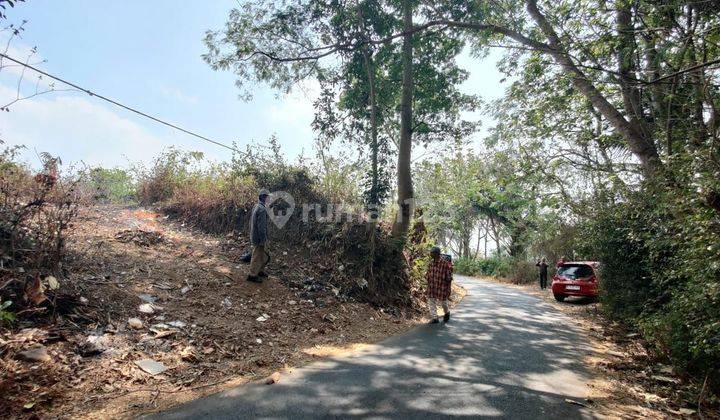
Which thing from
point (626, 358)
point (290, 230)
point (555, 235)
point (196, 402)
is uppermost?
point (555, 235)

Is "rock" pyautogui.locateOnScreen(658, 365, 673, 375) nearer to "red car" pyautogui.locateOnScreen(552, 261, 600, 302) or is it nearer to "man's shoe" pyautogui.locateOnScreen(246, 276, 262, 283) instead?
"man's shoe" pyautogui.locateOnScreen(246, 276, 262, 283)

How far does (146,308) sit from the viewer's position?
6.05 m

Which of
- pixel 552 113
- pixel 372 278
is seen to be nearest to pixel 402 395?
pixel 372 278

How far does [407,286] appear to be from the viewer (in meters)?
11.1

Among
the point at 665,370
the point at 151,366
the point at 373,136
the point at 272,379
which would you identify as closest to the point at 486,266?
the point at 373,136

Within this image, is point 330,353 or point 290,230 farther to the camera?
point 290,230

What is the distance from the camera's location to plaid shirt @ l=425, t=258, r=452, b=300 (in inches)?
368

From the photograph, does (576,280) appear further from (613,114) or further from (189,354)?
(189,354)

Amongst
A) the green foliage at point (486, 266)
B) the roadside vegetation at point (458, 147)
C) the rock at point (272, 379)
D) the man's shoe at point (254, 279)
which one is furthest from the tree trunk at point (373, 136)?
Result: the green foliage at point (486, 266)

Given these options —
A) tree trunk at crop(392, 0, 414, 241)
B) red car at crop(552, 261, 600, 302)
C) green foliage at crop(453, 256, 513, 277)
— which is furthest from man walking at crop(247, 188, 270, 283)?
green foliage at crop(453, 256, 513, 277)

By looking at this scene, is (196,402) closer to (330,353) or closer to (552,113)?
(330,353)

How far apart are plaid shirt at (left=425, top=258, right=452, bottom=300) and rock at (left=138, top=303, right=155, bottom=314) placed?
6.12 meters

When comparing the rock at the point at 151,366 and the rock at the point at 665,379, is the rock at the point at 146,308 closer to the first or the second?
the rock at the point at 151,366

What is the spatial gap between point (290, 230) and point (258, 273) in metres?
2.68
